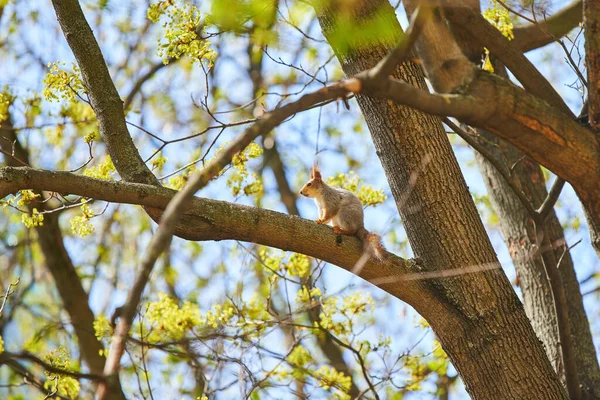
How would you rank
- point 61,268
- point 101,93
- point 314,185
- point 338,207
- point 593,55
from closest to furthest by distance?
point 593,55 < point 101,93 < point 338,207 < point 314,185 < point 61,268

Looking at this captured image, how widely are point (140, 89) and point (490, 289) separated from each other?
6786 mm

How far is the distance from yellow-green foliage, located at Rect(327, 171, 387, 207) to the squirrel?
11 cm

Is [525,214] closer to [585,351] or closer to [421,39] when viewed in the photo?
[585,351]

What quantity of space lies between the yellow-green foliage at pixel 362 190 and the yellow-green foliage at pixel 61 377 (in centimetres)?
229

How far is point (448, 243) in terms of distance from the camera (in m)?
3.42

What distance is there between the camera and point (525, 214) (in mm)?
4812

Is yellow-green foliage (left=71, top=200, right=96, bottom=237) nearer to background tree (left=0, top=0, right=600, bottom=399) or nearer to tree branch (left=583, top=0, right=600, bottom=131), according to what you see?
background tree (left=0, top=0, right=600, bottom=399)

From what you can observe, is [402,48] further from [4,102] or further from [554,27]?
[554,27]

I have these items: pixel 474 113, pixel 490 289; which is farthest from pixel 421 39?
pixel 490 289

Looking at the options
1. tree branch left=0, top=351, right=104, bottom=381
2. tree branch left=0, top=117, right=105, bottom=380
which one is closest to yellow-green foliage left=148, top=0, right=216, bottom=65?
tree branch left=0, top=351, right=104, bottom=381

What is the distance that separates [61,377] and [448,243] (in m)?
2.17

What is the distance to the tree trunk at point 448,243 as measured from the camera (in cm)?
330

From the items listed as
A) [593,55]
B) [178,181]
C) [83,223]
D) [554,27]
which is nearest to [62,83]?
[83,223]

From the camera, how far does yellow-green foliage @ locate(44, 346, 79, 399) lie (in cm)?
369
